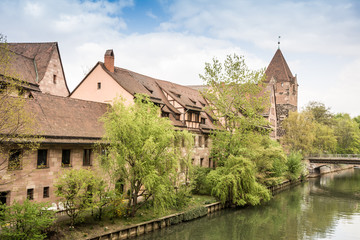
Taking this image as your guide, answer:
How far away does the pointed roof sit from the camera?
63406 millimetres

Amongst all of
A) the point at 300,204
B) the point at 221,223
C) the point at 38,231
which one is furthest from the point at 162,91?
the point at 38,231

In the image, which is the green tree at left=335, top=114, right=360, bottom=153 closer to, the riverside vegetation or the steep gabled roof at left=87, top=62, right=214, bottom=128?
the riverside vegetation

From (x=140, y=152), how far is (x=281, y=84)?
49375 millimetres

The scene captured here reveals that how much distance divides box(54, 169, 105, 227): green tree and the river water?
4203 mm

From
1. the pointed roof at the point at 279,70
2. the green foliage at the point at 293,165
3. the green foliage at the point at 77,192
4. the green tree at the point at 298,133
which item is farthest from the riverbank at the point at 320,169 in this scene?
the green foliage at the point at 77,192

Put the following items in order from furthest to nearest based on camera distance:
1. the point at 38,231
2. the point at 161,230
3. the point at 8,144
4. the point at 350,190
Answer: the point at 350,190 < the point at 161,230 < the point at 8,144 < the point at 38,231

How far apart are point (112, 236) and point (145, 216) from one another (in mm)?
3783

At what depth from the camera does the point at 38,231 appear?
15.1 metres

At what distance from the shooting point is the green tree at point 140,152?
19.8 metres

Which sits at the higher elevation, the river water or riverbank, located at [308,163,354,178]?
riverbank, located at [308,163,354,178]

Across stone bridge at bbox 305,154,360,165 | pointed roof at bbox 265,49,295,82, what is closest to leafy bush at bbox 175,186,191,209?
stone bridge at bbox 305,154,360,165

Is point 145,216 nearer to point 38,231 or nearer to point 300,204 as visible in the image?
point 38,231

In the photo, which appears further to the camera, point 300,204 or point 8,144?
point 300,204

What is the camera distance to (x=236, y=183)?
87.7ft
